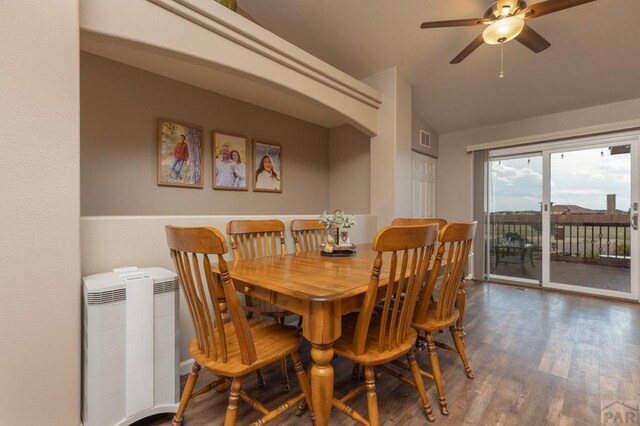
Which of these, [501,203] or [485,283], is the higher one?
[501,203]

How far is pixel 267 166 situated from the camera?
4.00 metres

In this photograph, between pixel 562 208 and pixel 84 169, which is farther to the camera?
pixel 562 208

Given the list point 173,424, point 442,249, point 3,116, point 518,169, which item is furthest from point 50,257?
point 518,169

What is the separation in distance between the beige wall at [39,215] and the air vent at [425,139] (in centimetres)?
433

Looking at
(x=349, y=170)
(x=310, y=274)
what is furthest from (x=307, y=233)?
(x=349, y=170)

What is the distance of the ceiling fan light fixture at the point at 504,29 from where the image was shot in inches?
82.4

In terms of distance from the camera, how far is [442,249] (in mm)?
1559

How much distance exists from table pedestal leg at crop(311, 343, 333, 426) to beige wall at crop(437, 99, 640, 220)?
4.45 meters

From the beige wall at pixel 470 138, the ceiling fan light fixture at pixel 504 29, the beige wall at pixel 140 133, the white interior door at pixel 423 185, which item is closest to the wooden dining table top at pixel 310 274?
the beige wall at pixel 140 133

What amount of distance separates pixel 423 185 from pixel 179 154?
3.63 m

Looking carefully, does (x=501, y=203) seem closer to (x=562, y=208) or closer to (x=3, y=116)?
(x=562, y=208)

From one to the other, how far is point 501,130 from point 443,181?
45.0 inches

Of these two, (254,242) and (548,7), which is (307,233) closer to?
(254,242)

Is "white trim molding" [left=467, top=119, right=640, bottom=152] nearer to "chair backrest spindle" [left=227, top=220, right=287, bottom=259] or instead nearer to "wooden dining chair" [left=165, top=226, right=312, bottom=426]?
"chair backrest spindle" [left=227, top=220, right=287, bottom=259]
